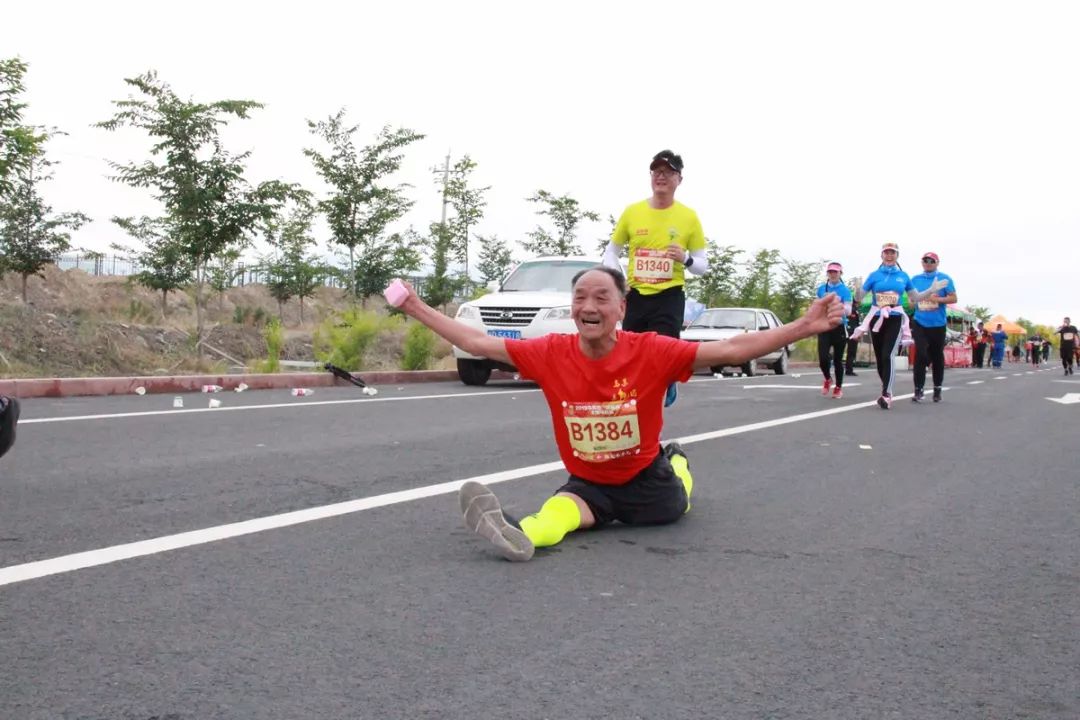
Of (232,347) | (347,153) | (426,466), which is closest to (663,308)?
(426,466)

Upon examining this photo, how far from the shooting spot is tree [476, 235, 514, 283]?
97.6 ft

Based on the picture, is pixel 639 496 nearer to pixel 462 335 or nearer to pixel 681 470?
pixel 681 470

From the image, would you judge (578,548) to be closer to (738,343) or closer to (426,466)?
(738,343)

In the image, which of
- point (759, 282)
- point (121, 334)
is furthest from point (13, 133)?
point (759, 282)

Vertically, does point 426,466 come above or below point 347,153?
below

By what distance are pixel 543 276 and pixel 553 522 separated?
40.4 feet

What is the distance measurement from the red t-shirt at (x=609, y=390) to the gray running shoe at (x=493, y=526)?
2.07 ft

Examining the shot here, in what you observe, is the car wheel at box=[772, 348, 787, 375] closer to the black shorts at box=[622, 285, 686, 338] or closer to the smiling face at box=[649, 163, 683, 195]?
the black shorts at box=[622, 285, 686, 338]

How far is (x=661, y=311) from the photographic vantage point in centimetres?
812

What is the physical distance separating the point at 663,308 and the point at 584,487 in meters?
3.53

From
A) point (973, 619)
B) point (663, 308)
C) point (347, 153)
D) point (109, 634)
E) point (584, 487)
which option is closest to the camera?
point (109, 634)

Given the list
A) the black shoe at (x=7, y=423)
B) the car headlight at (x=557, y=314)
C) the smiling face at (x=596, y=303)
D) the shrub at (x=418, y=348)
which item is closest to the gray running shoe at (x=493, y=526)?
the smiling face at (x=596, y=303)

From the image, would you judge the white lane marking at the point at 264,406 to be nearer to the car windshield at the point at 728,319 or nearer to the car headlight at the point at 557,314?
the car headlight at the point at 557,314

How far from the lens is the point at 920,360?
13.8 m
